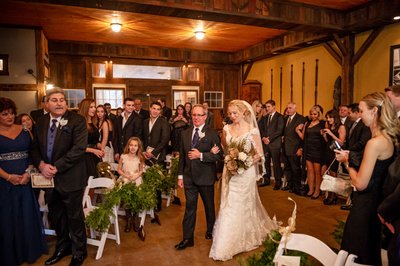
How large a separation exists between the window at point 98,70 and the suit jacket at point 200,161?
25.0ft

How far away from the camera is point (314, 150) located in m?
5.70

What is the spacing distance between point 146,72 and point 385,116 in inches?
381

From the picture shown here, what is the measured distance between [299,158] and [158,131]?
10.0 ft

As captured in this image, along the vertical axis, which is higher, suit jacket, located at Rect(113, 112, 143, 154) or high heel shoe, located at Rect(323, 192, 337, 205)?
suit jacket, located at Rect(113, 112, 143, 154)

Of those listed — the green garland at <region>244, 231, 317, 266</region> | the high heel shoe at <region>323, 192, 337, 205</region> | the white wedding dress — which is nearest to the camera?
the green garland at <region>244, 231, 317, 266</region>

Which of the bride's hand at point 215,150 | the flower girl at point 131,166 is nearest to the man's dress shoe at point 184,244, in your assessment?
the flower girl at point 131,166

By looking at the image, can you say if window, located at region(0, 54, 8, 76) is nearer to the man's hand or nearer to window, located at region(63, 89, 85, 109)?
window, located at region(63, 89, 85, 109)

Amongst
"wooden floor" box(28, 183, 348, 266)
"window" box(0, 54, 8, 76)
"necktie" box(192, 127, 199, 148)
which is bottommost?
"wooden floor" box(28, 183, 348, 266)

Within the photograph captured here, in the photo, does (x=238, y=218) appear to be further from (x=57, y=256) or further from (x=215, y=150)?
(x=57, y=256)

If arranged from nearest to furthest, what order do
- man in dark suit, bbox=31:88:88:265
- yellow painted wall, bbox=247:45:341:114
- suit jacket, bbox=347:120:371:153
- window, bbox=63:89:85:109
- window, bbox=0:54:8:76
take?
man in dark suit, bbox=31:88:88:265, suit jacket, bbox=347:120:371:153, window, bbox=0:54:8:76, yellow painted wall, bbox=247:45:341:114, window, bbox=63:89:85:109

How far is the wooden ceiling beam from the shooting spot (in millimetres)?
4758

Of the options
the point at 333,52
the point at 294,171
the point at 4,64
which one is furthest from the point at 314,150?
the point at 4,64

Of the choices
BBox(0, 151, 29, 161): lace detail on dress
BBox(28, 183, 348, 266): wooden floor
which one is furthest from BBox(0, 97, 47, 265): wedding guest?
BBox(28, 183, 348, 266): wooden floor

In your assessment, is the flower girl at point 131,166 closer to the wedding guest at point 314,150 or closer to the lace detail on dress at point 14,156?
the lace detail on dress at point 14,156
